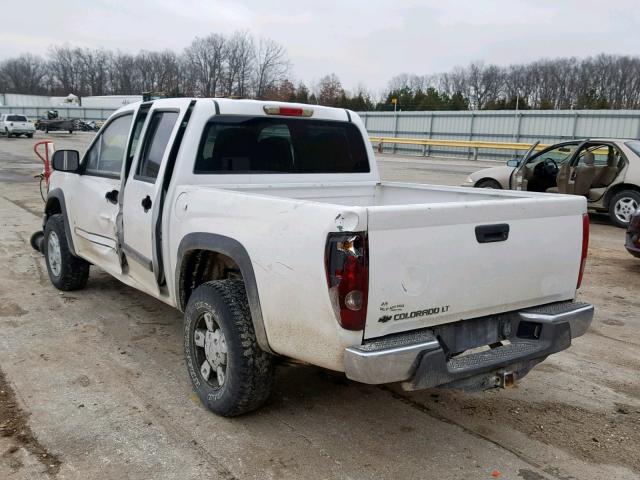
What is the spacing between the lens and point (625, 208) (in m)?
10.6

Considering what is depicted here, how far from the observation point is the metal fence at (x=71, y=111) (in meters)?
64.0

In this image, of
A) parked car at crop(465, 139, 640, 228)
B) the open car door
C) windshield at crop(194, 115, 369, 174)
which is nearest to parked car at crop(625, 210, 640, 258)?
parked car at crop(465, 139, 640, 228)

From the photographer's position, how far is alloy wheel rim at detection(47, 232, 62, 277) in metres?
6.05

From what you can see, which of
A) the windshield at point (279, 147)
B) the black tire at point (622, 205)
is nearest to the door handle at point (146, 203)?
the windshield at point (279, 147)

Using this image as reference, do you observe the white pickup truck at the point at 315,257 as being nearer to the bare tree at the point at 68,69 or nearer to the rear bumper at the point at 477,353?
the rear bumper at the point at 477,353

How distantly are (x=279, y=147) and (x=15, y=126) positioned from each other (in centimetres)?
4573

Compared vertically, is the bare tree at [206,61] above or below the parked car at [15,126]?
above

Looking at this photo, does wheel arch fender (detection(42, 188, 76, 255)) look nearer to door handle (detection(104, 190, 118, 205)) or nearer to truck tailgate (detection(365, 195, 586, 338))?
door handle (detection(104, 190, 118, 205))

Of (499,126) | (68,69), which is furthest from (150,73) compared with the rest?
(499,126)

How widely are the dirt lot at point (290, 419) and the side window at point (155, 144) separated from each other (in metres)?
1.39

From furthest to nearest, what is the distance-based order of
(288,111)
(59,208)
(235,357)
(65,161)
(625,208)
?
1. (625,208)
2. (59,208)
3. (65,161)
4. (288,111)
5. (235,357)

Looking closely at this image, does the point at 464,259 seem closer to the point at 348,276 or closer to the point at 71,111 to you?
the point at 348,276

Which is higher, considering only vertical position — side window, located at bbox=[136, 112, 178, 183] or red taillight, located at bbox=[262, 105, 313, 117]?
red taillight, located at bbox=[262, 105, 313, 117]

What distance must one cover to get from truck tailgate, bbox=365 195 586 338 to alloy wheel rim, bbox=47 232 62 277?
4335 mm
